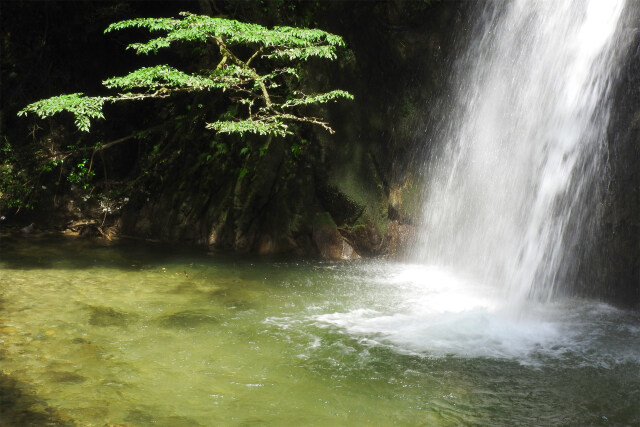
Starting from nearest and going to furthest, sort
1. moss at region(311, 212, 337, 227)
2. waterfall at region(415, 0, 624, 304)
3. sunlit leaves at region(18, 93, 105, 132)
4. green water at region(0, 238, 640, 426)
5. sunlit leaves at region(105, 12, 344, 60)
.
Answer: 1. green water at region(0, 238, 640, 426)
2. sunlit leaves at region(18, 93, 105, 132)
3. waterfall at region(415, 0, 624, 304)
4. sunlit leaves at region(105, 12, 344, 60)
5. moss at region(311, 212, 337, 227)

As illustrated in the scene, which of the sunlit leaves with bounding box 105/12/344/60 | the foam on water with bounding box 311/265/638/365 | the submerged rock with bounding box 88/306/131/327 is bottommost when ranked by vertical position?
the submerged rock with bounding box 88/306/131/327

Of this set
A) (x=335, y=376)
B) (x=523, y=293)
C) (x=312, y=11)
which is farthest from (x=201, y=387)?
(x=312, y=11)

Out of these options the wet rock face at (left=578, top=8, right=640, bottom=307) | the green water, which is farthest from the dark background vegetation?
the wet rock face at (left=578, top=8, right=640, bottom=307)

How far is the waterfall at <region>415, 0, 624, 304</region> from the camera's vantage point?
24.5ft

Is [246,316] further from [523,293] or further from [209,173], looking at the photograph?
[209,173]

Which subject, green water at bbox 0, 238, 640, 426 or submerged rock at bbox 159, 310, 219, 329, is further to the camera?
submerged rock at bbox 159, 310, 219, 329

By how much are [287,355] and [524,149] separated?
590 centimetres

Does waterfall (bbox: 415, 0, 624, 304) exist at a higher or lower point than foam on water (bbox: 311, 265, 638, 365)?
higher

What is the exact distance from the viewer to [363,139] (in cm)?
994

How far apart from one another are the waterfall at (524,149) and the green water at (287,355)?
1135 millimetres

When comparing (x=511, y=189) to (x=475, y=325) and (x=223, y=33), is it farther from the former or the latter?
(x=223, y=33)

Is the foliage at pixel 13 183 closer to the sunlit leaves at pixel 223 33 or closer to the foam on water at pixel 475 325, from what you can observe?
the sunlit leaves at pixel 223 33

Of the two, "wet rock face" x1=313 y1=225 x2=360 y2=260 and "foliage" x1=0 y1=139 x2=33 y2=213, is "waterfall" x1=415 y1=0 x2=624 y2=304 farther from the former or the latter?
"foliage" x1=0 y1=139 x2=33 y2=213

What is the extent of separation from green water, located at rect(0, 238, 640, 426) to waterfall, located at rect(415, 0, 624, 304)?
1.13m
